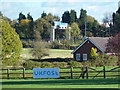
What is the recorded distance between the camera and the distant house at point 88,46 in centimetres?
5585

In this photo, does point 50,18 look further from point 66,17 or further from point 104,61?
point 104,61

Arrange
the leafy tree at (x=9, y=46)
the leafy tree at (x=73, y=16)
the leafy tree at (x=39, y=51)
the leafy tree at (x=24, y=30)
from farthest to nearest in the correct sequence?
the leafy tree at (x=73, y=16) < the leafy tree at (x=24, y=30) < the leafy tree at (x=39, y=51) < the leafy tree at (x=9, y=46)

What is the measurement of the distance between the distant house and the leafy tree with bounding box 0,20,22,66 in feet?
51.9

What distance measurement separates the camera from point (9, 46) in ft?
139

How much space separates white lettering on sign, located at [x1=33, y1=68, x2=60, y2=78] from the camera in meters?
30.5

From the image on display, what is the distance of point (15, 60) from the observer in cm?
4262

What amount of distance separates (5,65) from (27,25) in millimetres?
70563

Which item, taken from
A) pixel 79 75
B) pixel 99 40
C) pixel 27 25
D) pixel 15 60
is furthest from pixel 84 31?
pixel 79 75

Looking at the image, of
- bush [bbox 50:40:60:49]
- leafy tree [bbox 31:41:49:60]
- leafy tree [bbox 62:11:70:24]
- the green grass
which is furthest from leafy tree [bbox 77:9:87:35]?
the green grass

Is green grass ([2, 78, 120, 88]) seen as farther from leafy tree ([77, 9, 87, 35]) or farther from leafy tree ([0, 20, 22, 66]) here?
leafy tree ([77, 9, 87, 35])

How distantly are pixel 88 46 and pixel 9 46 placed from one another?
1788 cm

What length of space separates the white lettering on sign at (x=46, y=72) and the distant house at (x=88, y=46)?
24.6 m

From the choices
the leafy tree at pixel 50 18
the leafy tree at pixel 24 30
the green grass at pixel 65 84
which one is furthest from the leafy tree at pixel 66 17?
the green grass at pixel 65 84

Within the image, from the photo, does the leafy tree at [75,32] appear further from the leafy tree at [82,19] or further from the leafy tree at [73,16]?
the leafy tree at [73,16]
